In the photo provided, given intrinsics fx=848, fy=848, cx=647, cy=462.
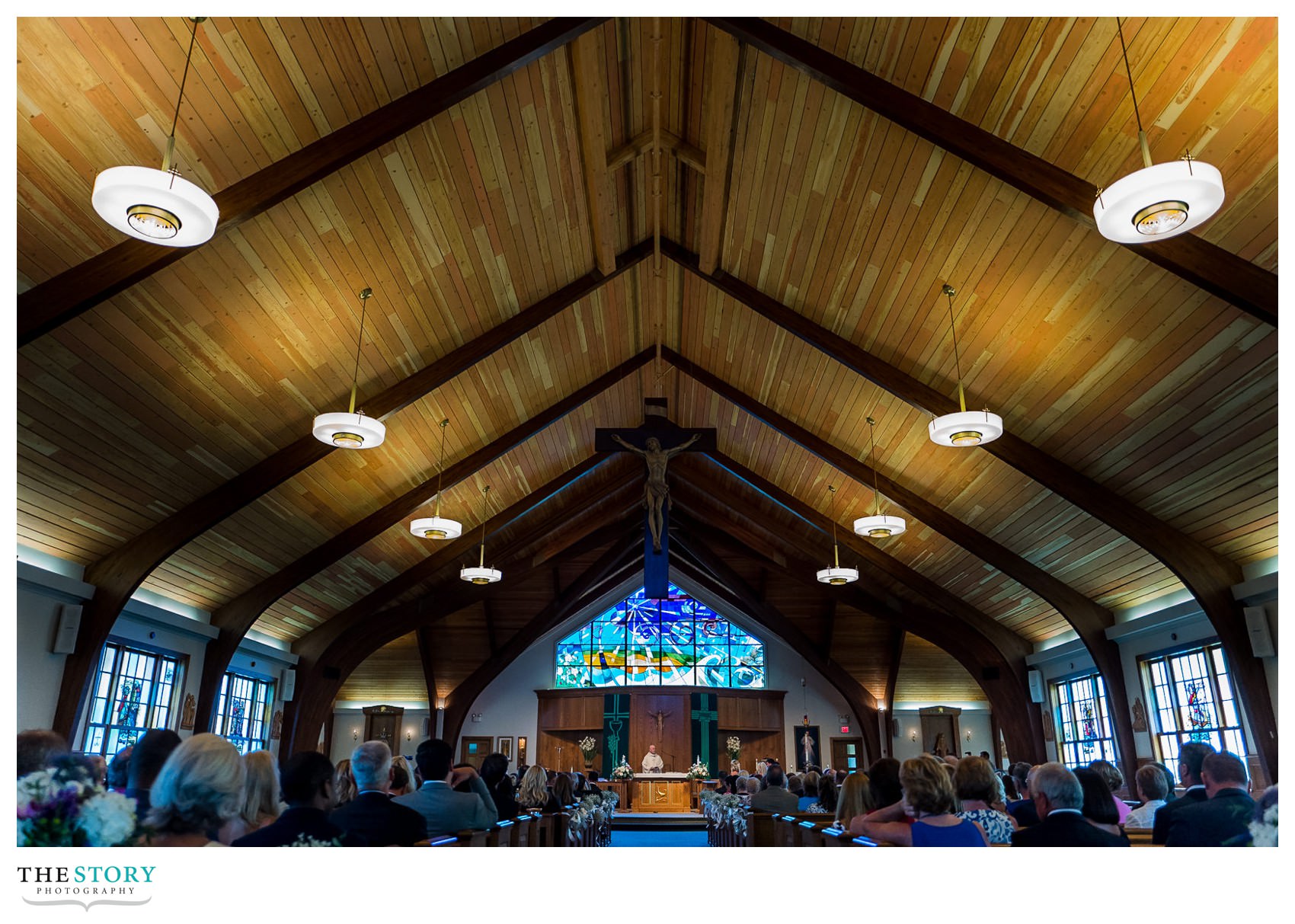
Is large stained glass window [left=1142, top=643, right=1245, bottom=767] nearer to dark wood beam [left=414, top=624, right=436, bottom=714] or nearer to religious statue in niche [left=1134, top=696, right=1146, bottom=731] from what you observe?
religious statue in niche [left=1134, top=696, right=1146, bottom=731]

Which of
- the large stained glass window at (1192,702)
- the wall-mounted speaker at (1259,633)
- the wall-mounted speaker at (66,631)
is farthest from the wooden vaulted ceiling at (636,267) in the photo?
the large stained glass window at (1192,702)

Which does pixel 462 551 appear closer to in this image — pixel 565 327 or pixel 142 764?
pixel 565 327

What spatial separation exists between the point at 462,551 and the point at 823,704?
910 centimetres

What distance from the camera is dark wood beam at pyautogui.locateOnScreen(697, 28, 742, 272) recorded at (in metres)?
6.37

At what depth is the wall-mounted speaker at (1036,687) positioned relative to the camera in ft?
42.6

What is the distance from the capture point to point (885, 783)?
167 inches

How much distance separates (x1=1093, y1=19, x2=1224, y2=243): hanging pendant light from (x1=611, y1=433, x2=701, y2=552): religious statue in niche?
699 centimetres

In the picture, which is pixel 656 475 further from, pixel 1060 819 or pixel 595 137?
pixel 1060 819

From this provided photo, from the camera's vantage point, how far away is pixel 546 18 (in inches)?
227

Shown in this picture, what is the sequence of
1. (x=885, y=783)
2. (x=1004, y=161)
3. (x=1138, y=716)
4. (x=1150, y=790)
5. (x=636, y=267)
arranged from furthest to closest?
(x=1138, y=716)
(x=636, y=267)
(x=1004, y=161)
(x=1150, y=790)
(x=885, y=783)

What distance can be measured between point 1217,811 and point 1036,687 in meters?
10.5

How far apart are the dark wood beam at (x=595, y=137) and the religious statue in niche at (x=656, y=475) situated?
281cm

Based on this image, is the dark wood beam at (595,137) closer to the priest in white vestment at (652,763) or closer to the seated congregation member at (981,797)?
the seated congregation member at (981,797)

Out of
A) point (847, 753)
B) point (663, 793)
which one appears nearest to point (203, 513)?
point (663, 793)
